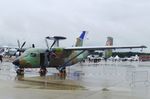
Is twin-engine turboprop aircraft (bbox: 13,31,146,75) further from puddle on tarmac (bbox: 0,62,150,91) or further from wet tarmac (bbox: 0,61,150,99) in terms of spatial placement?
wet tarmac (bbox: 0,61,150,99)

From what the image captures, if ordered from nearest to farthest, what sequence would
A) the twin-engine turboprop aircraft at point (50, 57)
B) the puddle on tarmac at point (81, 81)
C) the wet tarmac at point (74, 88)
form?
the wet tarmac at point (74, 88), the puddle on tarmac at point (81, 81), the twin-engine turboprop aircraft at point (50, 57)

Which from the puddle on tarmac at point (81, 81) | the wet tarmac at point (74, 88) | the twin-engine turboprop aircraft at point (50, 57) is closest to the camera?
the wet tarmac at point (74, 88)

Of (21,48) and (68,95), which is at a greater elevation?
(21,48)

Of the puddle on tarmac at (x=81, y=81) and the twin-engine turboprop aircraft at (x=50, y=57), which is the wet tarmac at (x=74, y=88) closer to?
the puddle on tarmac at (x=81, y=81)

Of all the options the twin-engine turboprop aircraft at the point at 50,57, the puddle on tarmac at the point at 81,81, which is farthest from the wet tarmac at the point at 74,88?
the twin-engine turboprop aircraft at the point at 50,57

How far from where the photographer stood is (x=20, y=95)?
15.3 meters

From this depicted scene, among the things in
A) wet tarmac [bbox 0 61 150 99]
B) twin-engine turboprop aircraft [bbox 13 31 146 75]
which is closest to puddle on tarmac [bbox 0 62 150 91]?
wet tarmac [bbox 0 61 150 99]

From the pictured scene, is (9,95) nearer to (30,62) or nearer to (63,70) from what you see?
(30,62)

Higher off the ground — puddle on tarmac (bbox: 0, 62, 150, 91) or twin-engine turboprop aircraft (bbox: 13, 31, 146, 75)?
twin-engine turboprop aircraft (bbox: 13, 31, 146, 75)

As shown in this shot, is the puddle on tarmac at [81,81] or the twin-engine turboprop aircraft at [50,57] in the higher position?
the twin-engine turboprop aircraft at [50,57]

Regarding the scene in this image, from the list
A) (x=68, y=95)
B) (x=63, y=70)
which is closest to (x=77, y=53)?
(x=63, y=70)

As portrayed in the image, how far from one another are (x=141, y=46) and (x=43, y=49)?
895 cm

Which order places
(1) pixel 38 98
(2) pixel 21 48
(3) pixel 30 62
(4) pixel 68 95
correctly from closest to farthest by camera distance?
(1) pixel 38 98 < (4) pixel 68 95 < (3) pixel 30 62 < (2) pixel 21 48

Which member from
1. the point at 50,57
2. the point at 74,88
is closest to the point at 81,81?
the point at 74,88
